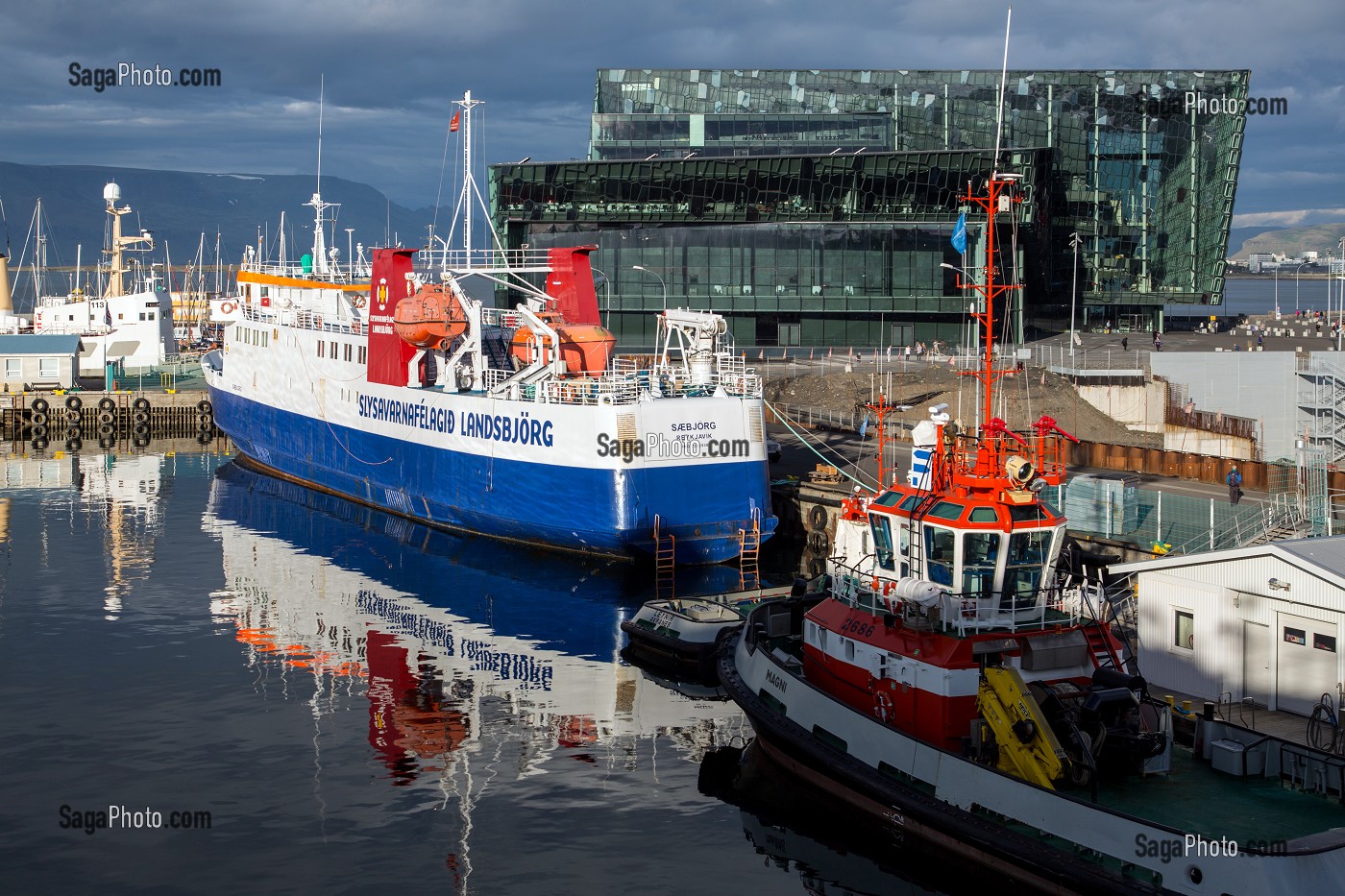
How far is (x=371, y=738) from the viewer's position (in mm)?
27625

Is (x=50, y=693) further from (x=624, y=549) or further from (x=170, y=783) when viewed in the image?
(x=624, y=549)

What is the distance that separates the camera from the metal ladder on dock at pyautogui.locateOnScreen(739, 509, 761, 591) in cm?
4301

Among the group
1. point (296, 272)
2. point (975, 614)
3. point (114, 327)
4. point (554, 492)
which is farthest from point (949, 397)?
point (114, 327)

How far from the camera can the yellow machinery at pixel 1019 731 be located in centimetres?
1947

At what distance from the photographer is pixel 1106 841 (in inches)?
Result: 716

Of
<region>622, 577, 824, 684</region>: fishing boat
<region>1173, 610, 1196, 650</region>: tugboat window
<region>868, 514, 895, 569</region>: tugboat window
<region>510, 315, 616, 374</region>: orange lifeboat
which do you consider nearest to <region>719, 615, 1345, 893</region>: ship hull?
<region>868, 514, 895, 569</region>: tugboat window

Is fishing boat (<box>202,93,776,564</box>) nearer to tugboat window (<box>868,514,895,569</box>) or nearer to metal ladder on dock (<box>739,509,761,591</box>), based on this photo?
metal ladder on dock (<box>739,509,761,591</box>)

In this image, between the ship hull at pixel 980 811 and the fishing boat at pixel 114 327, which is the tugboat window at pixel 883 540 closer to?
the ship hull at pixel 980 811

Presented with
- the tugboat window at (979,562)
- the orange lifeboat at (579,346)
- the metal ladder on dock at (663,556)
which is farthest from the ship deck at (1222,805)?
the orange lifeboat at (579,346)

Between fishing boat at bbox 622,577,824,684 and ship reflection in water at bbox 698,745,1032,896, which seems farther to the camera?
fishing boat at bbox 622,577,824,684

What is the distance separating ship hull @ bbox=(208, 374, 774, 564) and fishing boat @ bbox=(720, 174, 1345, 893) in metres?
17.1

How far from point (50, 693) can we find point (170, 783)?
7.16 meters

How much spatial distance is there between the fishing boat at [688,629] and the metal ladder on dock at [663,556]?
6.17 meters

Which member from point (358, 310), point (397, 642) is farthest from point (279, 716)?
point (358, 310)
